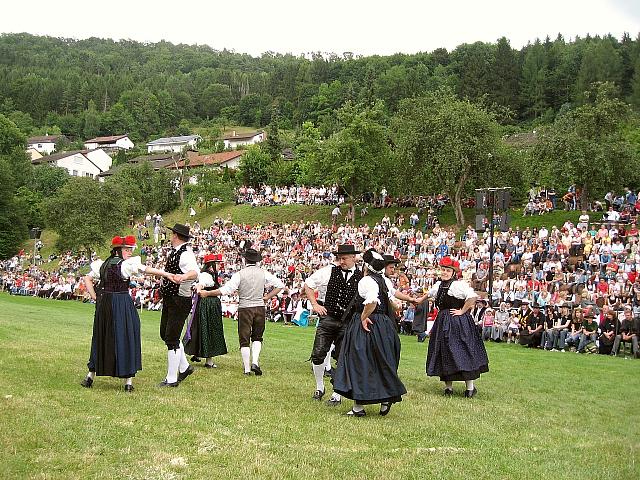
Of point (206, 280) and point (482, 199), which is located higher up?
point (482, 199)

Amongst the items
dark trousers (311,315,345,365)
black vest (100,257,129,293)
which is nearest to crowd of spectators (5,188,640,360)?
black vest (100,257,129,293)

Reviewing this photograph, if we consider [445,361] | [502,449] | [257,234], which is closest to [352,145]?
[257,234]

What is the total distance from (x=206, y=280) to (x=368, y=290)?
4239 mm

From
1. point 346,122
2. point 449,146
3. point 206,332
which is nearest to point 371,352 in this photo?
point 206,332

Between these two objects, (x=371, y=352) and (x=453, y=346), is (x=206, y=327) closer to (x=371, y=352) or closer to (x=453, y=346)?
(x=453, y=346)

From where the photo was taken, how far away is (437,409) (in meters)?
9.05

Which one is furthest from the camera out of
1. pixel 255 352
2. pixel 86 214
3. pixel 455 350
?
pixel 86 214

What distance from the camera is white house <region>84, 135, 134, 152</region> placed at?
132887mm

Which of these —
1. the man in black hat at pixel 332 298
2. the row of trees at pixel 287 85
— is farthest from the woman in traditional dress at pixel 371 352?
the row of trees at pixel 287 85

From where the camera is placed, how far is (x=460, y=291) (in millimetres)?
10398

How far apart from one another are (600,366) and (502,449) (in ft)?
30.2

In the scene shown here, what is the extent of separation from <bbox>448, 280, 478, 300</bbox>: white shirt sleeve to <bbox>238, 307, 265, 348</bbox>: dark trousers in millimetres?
3029

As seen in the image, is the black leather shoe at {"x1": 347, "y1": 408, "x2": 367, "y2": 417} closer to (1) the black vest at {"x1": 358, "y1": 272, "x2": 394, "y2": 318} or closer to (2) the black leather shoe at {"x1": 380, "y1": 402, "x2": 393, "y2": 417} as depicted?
(2) the black leather shoe at {"x1": 380, "y1": 402, "x2": 393, "y2": 417}

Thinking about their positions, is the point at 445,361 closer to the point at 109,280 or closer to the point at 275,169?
the point at 109,280
